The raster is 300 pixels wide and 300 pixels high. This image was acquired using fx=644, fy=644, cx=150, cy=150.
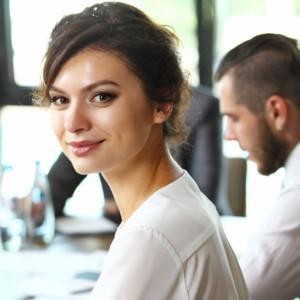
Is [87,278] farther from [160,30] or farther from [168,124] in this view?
[160,30]

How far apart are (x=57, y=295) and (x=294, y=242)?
24.9 inches

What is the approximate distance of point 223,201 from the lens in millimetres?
3002

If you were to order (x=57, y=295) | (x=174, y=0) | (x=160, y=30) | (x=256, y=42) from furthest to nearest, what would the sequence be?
1. (x=174, y=0)
2. (x=256, y=42)
3. (x=57, y=295)
4. (x=160, y=30)

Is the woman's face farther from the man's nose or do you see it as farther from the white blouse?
the man's nose

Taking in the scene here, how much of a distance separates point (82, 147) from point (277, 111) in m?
0.96

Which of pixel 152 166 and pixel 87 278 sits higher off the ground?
pixel 152 166

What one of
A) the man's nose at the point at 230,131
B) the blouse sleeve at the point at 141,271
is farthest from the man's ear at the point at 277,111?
the blouse sleeve at the point at 141,271

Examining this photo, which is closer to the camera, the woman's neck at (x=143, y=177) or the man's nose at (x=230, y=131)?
the woman's neck at (x=143, y=177)

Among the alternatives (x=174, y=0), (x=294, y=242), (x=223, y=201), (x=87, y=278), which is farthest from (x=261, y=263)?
(x=174, y=0)

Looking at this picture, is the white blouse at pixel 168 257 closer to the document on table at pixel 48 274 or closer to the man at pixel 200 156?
the document on table at pixel 48 274

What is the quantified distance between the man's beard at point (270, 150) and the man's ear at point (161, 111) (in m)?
0.88

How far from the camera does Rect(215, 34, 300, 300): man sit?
1.68 m

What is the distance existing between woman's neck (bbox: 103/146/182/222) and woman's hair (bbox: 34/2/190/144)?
117mm

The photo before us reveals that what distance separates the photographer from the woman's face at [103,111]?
44.8 inches
